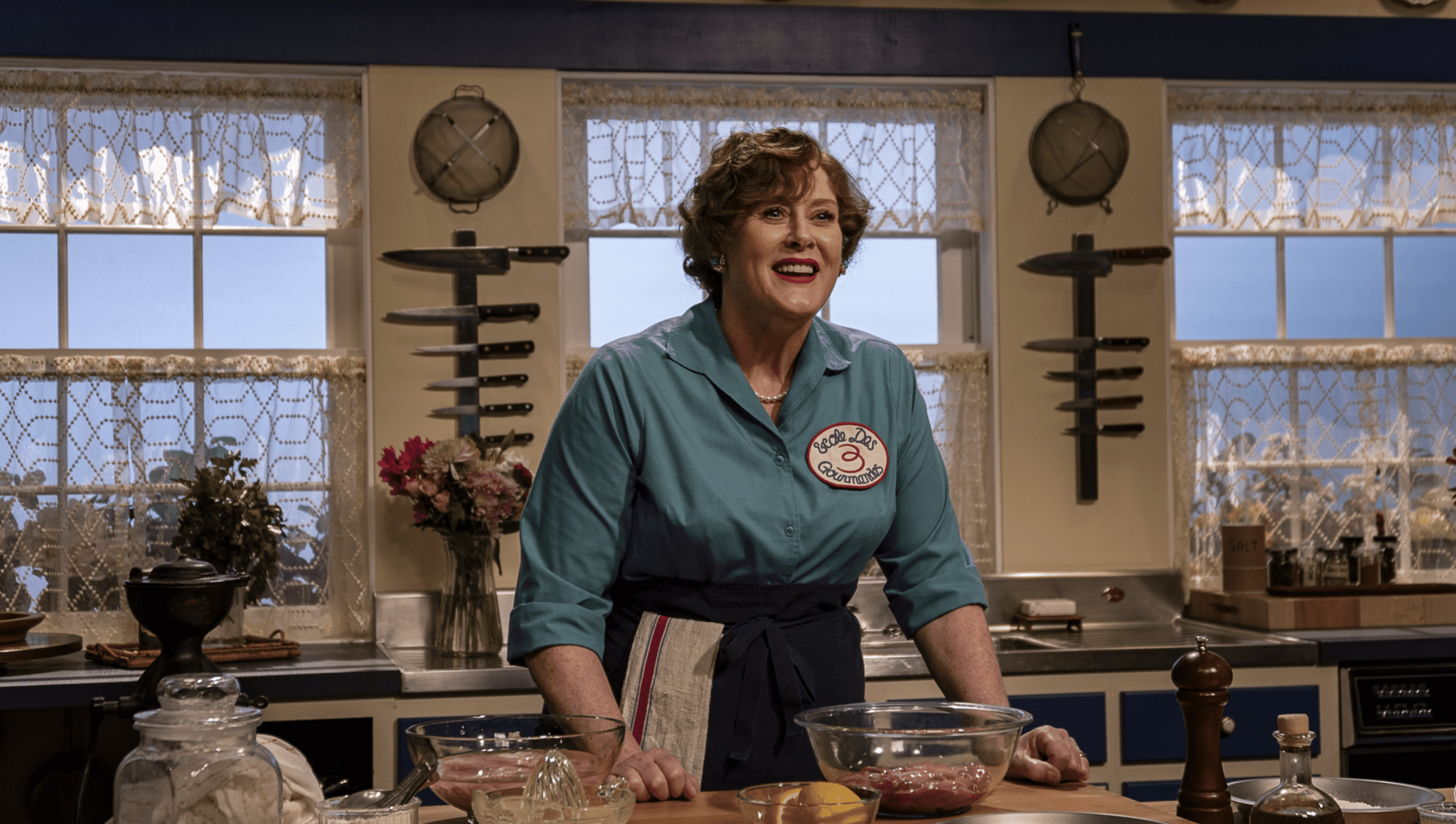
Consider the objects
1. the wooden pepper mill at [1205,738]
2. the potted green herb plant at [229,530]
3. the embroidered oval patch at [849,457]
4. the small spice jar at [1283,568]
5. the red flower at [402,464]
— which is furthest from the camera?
the small spice jar at [1283,568]

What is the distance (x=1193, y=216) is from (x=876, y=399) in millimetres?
2382

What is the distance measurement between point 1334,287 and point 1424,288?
293 millimetres

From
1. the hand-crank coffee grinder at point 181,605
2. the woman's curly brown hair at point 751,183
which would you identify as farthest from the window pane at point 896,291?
the hand-crank coffee grinder at point 181,605

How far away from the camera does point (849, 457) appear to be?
1.68 m

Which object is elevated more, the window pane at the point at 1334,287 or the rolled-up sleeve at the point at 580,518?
the window pane at the point at 1334,287

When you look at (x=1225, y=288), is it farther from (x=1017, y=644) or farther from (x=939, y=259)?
(x=1017, y=644)

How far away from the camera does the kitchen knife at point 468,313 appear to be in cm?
332

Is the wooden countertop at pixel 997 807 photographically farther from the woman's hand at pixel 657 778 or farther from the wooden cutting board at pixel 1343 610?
the wooden cutting board at pixel 1343 610

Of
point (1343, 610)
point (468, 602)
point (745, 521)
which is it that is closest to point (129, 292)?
point (468, 602)

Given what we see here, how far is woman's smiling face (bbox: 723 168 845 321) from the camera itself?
1.69 meters

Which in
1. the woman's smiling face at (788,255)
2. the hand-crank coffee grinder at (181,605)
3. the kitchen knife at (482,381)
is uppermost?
the woman's smiling face at (788,255)

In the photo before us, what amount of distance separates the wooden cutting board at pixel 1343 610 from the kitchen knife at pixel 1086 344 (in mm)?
729

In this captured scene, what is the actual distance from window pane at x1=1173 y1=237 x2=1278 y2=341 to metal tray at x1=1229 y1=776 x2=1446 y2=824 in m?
2.72

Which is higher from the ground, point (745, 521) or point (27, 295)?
point (27, 295)
